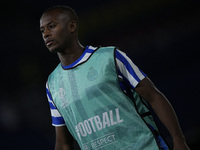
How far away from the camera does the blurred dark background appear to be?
4961mm

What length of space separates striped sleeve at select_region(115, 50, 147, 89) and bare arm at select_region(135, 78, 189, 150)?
0.03 metres

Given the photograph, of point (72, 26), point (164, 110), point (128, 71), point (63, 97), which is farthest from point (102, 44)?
point (164, 110)

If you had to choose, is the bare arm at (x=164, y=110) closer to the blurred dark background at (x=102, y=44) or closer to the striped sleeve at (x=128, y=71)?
the striped sleeve at (x=128, y=71)

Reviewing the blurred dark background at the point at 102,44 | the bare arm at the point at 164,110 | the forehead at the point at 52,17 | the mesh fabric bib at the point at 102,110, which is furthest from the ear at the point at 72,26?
the blurred dark background at the point at 102,44

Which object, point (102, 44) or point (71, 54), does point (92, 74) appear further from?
point (102, 44)

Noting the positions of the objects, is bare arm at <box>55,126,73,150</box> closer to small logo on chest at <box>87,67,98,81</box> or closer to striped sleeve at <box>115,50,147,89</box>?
small logo on chest at <box>87,67,98,81</box>

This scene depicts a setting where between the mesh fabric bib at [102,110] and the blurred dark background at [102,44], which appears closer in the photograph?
the mesh fabric bib at [102,110]

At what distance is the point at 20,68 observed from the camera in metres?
5.73

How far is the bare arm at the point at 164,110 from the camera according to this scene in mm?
1935

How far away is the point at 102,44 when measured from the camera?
5602 mm

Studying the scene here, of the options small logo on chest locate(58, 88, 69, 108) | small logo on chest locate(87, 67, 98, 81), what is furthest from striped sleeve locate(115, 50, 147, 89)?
small logo on chest locate(58, 88, 69, 108)

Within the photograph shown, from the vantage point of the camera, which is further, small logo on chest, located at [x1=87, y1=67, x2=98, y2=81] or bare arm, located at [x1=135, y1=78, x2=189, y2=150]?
small logo on chest, located at [x1=87, y1=67, x2=98, y2=81]

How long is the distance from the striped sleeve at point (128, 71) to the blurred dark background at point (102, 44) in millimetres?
2560

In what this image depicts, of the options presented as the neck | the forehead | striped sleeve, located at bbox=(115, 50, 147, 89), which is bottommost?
striped sleeve, located at bbox=(115, 50, 147, 89)
